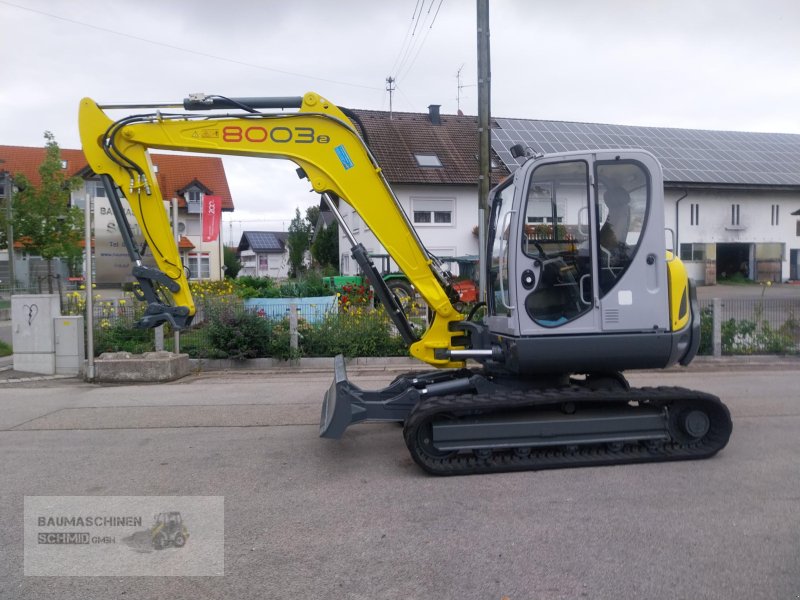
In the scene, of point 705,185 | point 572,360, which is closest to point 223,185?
point 705,185

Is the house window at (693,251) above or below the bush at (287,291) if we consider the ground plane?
above

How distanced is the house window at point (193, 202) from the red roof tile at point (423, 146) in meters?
13.9

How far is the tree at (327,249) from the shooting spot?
41688 mm

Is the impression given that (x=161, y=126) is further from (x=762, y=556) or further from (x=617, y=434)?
(x=762, y=556)

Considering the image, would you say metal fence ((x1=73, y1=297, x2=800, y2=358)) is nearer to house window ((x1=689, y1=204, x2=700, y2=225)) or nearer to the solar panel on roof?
the solar panel on roof

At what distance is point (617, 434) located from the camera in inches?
236

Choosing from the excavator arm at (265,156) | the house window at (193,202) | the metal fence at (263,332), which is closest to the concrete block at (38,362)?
the metal fence at (263,332)

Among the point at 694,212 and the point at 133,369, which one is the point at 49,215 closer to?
the point at 133,369

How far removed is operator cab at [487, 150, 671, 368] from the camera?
596 centimetres

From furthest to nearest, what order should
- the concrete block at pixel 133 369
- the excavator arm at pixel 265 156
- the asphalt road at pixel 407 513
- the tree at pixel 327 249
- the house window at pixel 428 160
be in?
the tree at pixel 327 249 → the house window at pixel 428 160 → the concrete block at pixel 133 369 → the excavator arm at pixel 265 156 → the asphalt road at pixel 407 513

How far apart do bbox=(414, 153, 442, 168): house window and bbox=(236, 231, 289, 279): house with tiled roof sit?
46475mm

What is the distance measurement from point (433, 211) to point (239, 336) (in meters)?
18.2

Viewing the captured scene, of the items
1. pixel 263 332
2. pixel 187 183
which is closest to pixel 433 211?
pixel 263 332

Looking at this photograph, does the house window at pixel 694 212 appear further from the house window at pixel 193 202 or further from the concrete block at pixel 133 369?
the concrete block at pixel 133 369
